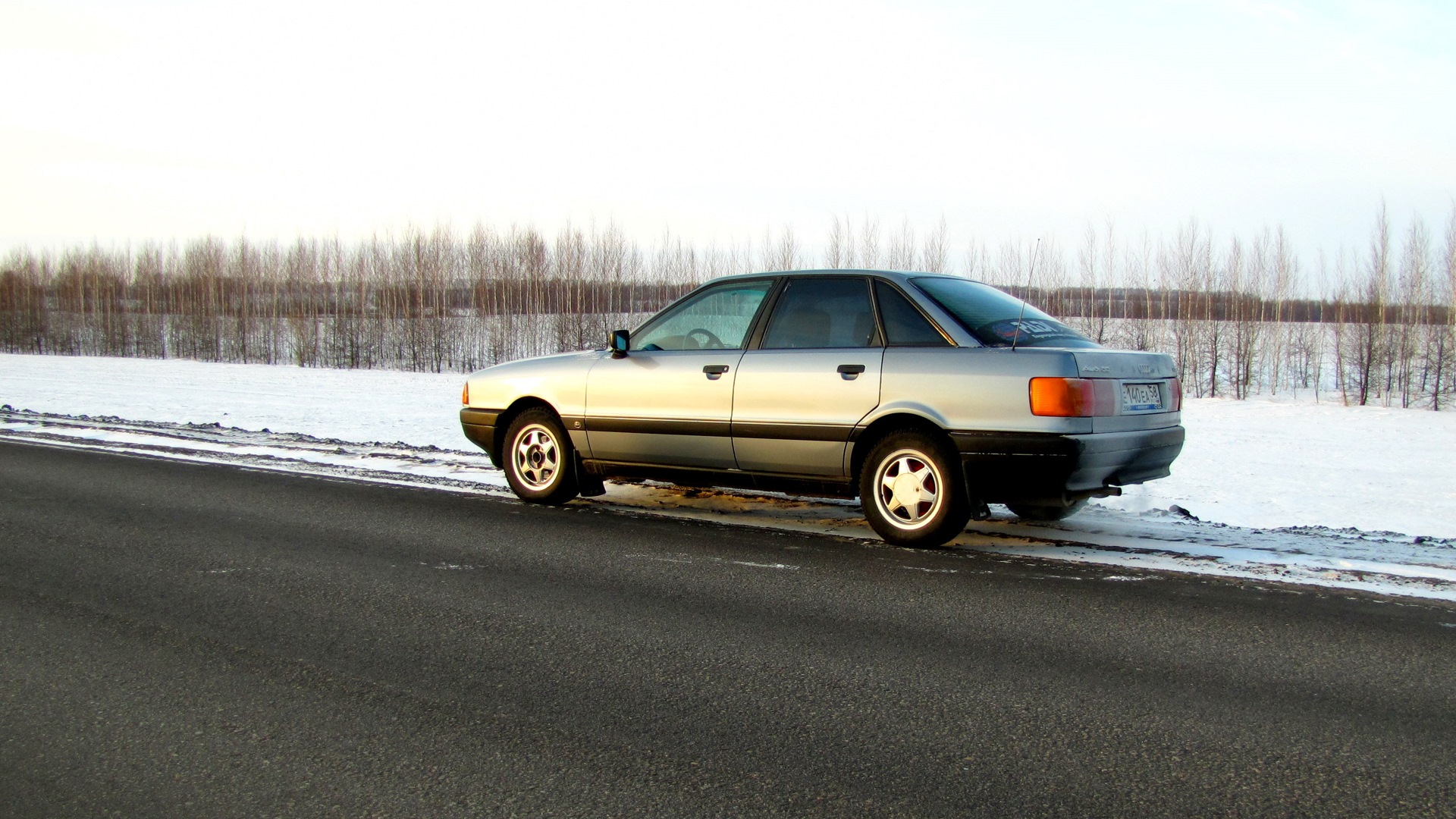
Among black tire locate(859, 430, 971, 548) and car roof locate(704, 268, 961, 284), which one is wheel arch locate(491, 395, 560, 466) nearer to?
car roof locate(704, 268, 961, 284)

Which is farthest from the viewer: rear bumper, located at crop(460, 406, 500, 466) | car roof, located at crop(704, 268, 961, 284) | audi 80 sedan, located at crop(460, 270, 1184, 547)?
rear bumper, located at crop(460, 406, 500, 466)

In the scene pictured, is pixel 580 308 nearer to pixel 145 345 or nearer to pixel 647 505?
pixel 145 345

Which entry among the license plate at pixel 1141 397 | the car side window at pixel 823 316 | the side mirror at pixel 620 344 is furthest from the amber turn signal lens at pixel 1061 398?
the side mirror at pixel 620 344

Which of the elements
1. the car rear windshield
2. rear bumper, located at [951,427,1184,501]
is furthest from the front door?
rear bumper, located at [951,427,1184,501]

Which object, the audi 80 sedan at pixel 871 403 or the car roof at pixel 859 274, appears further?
the car roof at pixel 859 274

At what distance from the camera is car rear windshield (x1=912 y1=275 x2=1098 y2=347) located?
19.8ft

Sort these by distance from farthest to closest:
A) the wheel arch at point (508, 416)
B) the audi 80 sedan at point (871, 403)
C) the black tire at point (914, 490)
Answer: the wheel arch at point (508, 416), the black tire at point (914, 490), the audi 80 sedan at point (871, 403)

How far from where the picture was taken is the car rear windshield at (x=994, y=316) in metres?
6.02

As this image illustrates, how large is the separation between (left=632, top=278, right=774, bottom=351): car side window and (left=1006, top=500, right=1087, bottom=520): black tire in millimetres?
2025

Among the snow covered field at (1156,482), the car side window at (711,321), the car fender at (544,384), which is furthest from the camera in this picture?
the car fender at (544,384)

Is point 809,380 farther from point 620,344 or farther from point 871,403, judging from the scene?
point 620,344

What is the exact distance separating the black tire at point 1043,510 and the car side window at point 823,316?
4.34 ft

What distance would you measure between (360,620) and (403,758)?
1633 mm

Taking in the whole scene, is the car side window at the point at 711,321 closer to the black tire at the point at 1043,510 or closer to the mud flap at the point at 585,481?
the mud flap at the point at 585,481
